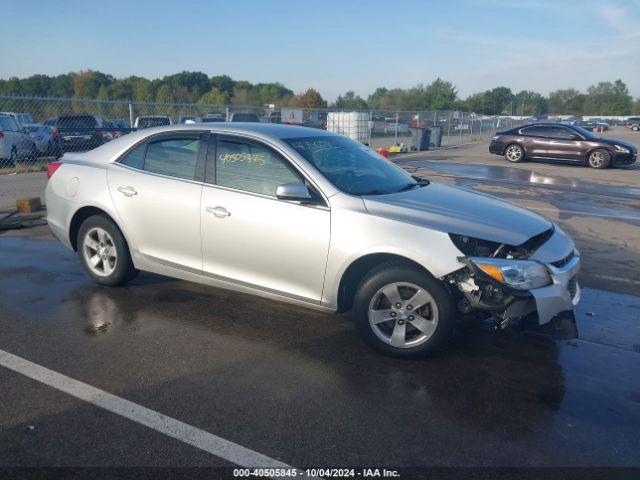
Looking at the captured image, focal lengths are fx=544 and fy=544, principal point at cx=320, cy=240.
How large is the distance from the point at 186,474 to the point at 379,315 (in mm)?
1840

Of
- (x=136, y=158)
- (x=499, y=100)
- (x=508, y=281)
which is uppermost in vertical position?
(x=499, y=100)

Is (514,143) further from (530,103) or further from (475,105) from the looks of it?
(530,103)

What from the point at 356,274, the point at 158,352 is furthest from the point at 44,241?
the point at 356,274

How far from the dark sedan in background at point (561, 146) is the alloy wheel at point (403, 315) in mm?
16740

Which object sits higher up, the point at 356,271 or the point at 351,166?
the point at 351,166

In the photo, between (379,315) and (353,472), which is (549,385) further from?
(353,472)

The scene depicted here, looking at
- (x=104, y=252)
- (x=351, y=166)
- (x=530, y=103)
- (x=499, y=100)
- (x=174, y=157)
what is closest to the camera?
(x=351, y=166)

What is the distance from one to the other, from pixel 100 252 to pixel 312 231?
2.46 meters

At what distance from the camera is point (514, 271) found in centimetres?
372

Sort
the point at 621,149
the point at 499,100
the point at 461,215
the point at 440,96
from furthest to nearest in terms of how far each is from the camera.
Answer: the point at 499,100 < the point at 440,96 < the point at 621,149 < the point at 461,215

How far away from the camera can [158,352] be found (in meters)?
4.16

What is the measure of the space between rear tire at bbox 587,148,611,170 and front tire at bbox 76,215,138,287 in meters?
17.1

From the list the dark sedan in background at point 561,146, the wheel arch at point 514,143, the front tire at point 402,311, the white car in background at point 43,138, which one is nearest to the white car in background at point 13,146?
the white car in background at point 43,138

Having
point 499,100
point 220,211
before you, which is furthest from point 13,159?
point 499,100
